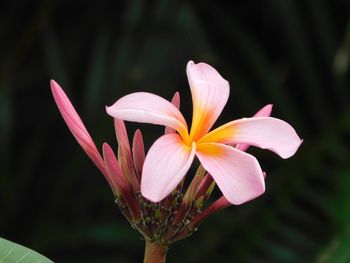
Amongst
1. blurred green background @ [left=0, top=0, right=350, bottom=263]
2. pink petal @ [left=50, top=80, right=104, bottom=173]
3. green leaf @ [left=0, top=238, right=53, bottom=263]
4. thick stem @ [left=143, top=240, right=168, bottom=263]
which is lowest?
blurred green background @ [left=0, top=0, right=350, bottom=263]

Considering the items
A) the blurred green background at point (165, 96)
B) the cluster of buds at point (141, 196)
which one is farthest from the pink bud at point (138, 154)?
the blurred green background at point (165, 96)

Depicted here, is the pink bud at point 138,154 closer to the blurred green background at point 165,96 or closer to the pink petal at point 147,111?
the pink petal at point 147,111

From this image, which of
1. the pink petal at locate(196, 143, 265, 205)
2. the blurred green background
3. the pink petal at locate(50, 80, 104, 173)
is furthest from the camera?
the blurred green background

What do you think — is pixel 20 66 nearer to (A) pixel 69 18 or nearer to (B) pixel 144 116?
(A) pixel 69 18

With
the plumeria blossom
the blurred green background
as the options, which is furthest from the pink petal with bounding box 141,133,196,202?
the blurred green background

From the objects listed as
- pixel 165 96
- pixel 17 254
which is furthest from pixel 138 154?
pixel 165 96

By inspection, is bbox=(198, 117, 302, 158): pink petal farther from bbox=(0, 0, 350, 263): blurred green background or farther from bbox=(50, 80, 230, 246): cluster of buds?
bbox=(0, 0, 350, 263): blurred green background
